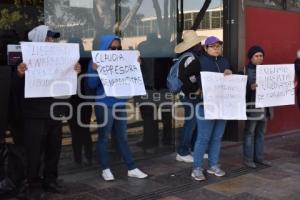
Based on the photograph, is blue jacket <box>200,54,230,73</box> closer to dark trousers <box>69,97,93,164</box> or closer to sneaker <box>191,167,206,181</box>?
sneaker <box>191,167,206,181</box>

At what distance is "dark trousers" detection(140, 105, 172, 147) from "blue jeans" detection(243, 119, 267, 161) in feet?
4.05

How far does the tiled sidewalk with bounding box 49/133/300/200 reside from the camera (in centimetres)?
507

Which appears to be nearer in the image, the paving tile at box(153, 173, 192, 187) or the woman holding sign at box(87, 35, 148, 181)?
the woman holding sign at box(87, 35, 148, 181)

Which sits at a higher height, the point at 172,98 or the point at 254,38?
the point at 254,38

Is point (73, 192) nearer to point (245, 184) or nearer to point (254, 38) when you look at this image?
point (245, 184)

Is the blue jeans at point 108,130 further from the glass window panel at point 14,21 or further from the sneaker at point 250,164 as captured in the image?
the sneaker at point 250,164

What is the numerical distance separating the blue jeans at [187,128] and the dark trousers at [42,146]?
1962 mm

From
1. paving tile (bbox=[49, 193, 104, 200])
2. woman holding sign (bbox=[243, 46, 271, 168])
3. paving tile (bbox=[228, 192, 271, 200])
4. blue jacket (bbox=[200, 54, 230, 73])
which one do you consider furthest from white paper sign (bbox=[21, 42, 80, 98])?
woman holding sign (bbox=[243, 46, 271, 168])

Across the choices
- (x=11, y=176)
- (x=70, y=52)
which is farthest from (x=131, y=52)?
(x=11, y=176)

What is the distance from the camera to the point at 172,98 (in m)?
6.92

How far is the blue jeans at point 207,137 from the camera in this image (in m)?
5.50

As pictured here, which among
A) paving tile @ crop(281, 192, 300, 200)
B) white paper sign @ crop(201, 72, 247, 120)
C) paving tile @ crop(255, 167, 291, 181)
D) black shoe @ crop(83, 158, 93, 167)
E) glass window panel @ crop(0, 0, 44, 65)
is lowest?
paving tile @ crop(281, 192, 300, 200)

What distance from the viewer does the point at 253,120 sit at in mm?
5984

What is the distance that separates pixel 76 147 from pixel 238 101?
207 cm
